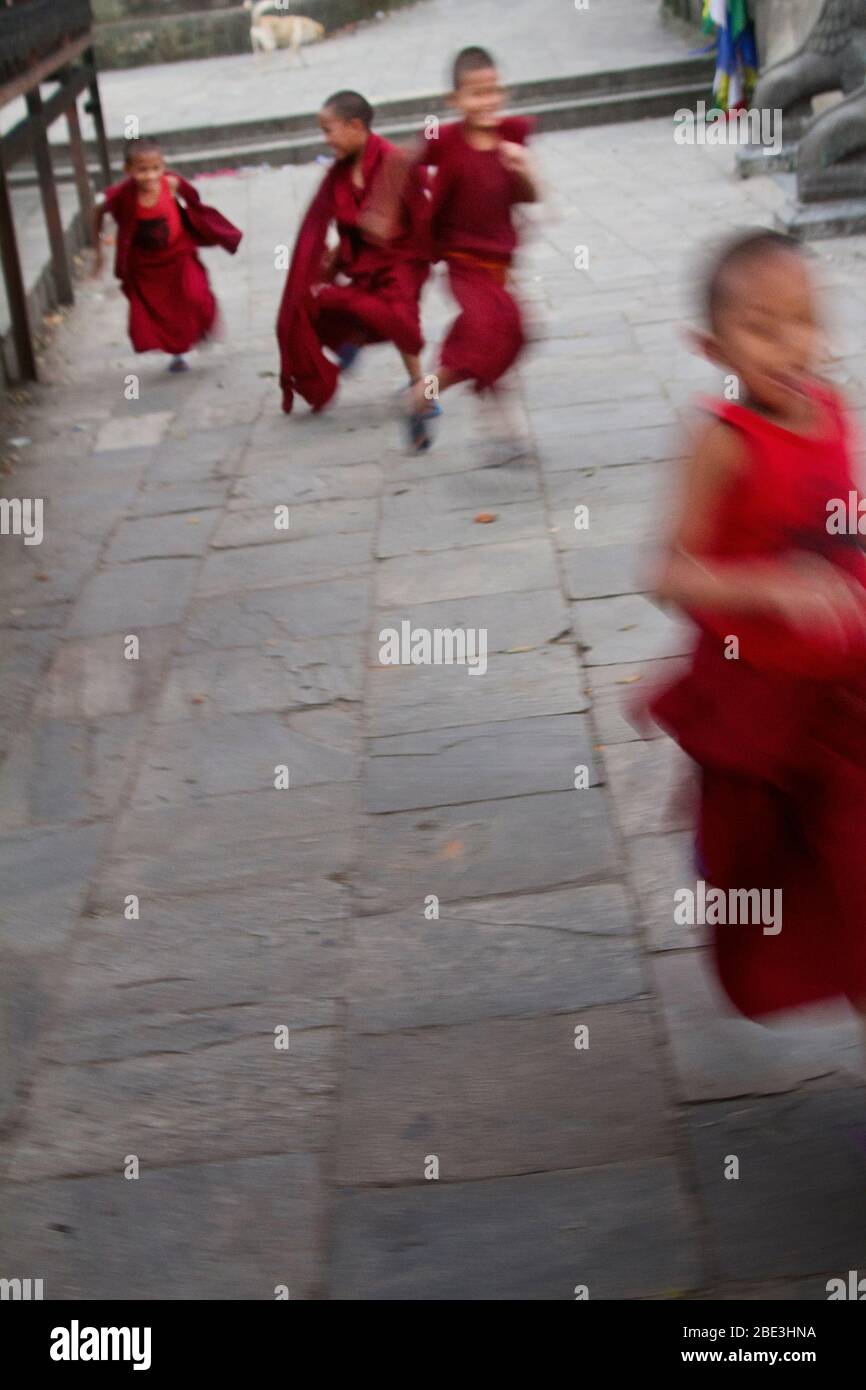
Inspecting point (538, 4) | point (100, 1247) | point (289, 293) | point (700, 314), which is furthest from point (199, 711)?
point (538, 4)

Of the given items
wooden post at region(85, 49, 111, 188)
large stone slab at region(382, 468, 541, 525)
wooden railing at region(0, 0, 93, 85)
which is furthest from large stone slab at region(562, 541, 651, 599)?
wooden post at region(85, 49, 111, 188)

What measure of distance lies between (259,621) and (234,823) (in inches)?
51.4

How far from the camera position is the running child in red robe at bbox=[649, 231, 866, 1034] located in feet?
7.39

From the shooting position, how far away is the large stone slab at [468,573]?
5090mm

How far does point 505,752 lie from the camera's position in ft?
13.3

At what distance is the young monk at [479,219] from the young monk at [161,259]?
7.94ft

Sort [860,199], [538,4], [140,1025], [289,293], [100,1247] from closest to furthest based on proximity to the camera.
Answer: [100,1247] < [140,1025] < [289,293] < [860,199] < [538,4]

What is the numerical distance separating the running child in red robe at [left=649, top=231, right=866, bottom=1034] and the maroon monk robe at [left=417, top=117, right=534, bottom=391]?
3.90 metres

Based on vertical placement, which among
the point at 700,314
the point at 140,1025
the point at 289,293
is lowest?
the point at 140,1025

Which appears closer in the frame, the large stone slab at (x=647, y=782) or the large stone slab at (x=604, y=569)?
the large stone slab at (x=647, y=782)

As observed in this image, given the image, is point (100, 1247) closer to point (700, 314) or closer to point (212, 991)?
point (212, 991)

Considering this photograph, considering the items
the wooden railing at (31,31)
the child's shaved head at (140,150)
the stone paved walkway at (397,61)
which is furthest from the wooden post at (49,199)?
the stone paved walkway at (397,61)

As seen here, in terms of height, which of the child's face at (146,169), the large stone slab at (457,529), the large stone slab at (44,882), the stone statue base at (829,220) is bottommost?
the large stone slab at (44,882)
